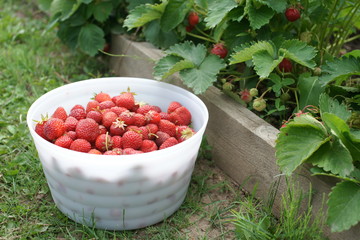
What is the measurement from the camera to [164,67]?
1.67 meters

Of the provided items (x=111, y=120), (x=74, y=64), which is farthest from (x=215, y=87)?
(x=74, y=64)

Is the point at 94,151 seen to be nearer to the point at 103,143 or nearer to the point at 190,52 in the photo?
the point at 103,143

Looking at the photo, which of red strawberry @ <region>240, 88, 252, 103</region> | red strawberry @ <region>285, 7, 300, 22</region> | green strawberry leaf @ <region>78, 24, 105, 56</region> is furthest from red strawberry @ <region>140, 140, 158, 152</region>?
green strawberry leaf @ <region>78, 24, 105, 56</region>

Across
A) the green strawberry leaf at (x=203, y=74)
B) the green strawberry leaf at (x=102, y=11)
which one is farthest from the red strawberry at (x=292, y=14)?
the green strawberry leaf at (x=102, y=11)

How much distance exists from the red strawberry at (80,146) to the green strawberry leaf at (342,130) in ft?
2.28

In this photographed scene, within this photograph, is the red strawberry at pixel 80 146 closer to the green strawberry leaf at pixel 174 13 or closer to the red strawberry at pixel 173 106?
the red strawberry at pixel 173 106

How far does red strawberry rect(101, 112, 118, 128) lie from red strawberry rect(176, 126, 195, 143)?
216 millimetres

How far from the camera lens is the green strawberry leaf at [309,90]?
150 centimetres

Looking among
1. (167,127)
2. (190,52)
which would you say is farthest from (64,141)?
(190,52)

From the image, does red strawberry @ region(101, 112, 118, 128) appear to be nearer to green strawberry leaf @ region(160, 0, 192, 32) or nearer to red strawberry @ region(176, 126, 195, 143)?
red strawberry @ region(176, 126, 195, 143)

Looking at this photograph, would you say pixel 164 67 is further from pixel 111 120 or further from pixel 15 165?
pixel 15 165

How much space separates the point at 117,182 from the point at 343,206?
2.00ft

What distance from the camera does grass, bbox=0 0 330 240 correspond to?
1.40 metres

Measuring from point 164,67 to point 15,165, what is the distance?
2.13ft
